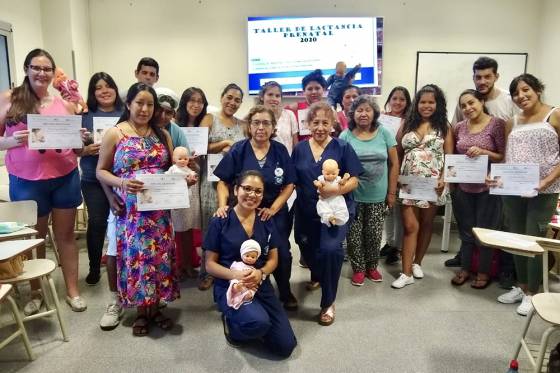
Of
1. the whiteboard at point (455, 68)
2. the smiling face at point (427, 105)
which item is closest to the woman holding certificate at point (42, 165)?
the smiling face at point (427, 105)

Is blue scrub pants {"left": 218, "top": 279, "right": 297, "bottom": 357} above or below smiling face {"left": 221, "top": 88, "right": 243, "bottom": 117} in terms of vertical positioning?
below

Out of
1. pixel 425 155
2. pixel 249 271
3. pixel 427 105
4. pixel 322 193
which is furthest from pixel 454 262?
pixel 249 271

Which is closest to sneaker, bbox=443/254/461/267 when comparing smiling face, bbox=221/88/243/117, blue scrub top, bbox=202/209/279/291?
blue scrub top, bbox=202/209/279/291

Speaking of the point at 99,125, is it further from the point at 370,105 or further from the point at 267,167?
the point at 370,105

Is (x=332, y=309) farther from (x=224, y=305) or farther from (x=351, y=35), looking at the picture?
(x=351, y=35)

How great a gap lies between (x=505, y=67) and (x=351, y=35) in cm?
221

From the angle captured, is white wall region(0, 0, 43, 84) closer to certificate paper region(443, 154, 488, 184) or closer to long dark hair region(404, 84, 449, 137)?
long dark hair region(404, 84, 449, 137)

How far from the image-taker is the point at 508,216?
274 centimetres

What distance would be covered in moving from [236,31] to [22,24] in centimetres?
246

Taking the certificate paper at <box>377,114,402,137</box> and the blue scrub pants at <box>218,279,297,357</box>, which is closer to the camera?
the blue scrub pants at <box>218,279,297,357</box>

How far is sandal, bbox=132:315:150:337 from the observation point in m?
2.31

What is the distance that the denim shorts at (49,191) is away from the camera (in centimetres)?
241

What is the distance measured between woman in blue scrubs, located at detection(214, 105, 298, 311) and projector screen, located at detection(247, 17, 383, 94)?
303 centimetres

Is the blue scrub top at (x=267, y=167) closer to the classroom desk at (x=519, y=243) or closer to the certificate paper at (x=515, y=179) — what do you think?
the classroom desk at (x=519, y=243)
